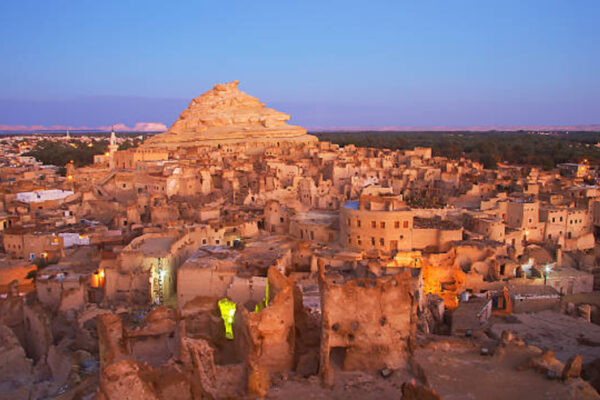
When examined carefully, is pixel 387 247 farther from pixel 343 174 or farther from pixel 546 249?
pixel 343 174

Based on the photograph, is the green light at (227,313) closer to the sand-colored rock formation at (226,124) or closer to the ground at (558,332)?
the ground at (558,332)

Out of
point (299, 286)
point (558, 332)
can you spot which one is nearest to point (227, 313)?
point (299, 286)

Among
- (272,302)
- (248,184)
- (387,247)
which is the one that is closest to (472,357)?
(272,302)

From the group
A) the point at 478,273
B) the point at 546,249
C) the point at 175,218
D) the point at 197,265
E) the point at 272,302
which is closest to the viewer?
the point at 272,302

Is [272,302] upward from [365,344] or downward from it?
upward

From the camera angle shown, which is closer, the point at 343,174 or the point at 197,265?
the point at 197,265

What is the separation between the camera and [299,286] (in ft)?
56.6

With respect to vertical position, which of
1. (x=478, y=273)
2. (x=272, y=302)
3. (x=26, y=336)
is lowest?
(x=26, y=336)

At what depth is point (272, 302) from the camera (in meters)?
12.4

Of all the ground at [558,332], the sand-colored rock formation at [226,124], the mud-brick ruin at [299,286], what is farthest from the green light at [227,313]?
the sand-colored rock formation at [226,124]

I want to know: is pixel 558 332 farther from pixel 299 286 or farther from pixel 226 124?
pixel 226 124

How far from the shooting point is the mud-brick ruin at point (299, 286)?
11.6m

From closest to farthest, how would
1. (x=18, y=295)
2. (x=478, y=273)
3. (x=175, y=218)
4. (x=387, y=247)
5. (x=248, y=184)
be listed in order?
1. (x=18, y=295)
2. (x=478, y=273)
3. (x=387, y=247)
4. (x=175, y=218)
5. (x=248, y=184)

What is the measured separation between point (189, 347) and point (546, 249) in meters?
20.5
